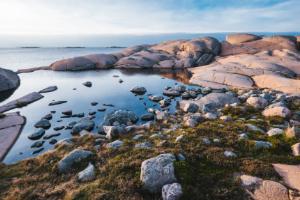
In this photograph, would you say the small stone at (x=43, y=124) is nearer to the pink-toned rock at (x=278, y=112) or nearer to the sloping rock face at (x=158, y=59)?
the pink-toned rock at (x=278, y=112)

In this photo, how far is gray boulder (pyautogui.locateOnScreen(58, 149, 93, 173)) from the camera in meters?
11.8

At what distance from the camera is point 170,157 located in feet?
34.5

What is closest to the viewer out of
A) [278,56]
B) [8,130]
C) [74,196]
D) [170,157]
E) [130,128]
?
[74,196]

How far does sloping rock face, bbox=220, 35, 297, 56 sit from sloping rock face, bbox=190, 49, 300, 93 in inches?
408

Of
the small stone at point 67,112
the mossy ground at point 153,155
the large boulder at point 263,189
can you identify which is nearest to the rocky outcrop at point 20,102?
the small stone at point 67,112

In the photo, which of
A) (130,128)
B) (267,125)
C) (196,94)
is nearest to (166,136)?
(130,128)

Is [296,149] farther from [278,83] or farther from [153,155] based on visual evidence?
[278,83]

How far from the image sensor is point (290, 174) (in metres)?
9.62

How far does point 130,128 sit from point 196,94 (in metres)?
16.5

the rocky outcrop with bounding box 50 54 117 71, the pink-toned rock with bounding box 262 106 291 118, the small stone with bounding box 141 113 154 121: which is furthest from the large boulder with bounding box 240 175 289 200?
the rocky outcrop with bounding box 50 54 117 71

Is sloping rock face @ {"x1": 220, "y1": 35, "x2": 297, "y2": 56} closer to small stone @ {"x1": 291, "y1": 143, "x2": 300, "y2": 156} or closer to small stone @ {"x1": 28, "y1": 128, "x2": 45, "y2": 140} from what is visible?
small stone @ {"x1": 291, "y1": 143, "x2": 300, "y2": 156}

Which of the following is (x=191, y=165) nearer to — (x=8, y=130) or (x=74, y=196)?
(x=74, y=196)

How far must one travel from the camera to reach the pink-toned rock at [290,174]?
8.93 metres

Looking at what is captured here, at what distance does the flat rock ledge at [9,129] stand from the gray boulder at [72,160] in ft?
25.1
